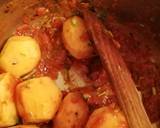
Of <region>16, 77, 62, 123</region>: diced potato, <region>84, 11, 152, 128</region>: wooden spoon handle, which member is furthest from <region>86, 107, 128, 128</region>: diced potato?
<region>16, 77, 62, 123</region>: diced potato

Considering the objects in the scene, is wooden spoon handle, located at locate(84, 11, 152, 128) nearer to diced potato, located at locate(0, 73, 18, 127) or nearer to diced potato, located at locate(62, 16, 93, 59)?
diced potato, located at locate(62, 16, 93, 59)

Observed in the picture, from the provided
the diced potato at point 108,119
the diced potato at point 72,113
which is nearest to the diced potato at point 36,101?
the diced potato at point 72,113

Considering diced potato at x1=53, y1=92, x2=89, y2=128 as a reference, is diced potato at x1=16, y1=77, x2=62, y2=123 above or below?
above

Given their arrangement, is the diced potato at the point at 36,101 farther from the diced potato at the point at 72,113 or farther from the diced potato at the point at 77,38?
the diced potato at the point at 77,38

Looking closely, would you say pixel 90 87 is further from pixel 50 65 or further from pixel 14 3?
pixel 14 3

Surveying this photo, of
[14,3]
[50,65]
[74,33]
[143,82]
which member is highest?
[14,3]

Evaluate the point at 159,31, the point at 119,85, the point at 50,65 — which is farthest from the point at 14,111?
the point at 159,31
